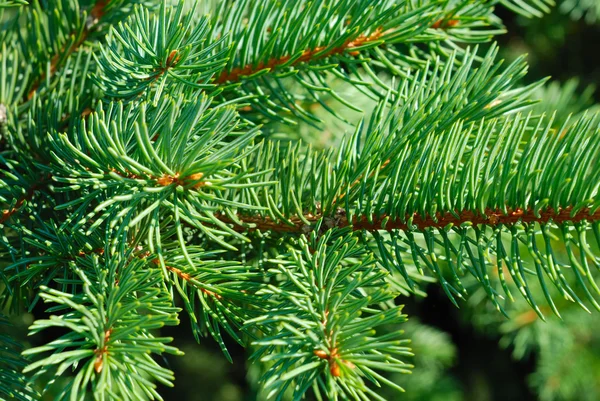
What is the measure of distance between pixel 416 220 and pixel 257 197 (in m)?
0.11

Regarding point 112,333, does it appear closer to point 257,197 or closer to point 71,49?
point 257,197

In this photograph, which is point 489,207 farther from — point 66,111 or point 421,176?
point 66,111

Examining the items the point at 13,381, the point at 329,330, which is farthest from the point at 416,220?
the point at 13,381

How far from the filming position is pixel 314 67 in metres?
0.44

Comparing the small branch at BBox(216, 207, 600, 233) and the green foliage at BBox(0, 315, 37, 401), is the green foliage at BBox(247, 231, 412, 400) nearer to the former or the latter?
the small branch at BBox(216, 207, 600, 233)

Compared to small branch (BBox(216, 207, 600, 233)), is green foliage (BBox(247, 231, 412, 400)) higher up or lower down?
lower down

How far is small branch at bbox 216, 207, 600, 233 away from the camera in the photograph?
35cm

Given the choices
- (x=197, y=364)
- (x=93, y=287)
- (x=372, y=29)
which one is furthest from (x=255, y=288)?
(x=197, y=364)

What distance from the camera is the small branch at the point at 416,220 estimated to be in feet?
1.14

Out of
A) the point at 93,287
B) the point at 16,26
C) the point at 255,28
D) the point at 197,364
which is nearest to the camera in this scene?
the point at 93,287

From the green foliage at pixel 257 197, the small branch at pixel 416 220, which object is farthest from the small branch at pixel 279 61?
the small branch at pixel 416 220

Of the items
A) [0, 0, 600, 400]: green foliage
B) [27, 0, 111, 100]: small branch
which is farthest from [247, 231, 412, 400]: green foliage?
[27, 0, 111, 100]: small branch

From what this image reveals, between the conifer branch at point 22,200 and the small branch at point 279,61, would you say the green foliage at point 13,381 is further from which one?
the small branch at point 279,61

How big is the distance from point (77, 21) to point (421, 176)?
33 cm
